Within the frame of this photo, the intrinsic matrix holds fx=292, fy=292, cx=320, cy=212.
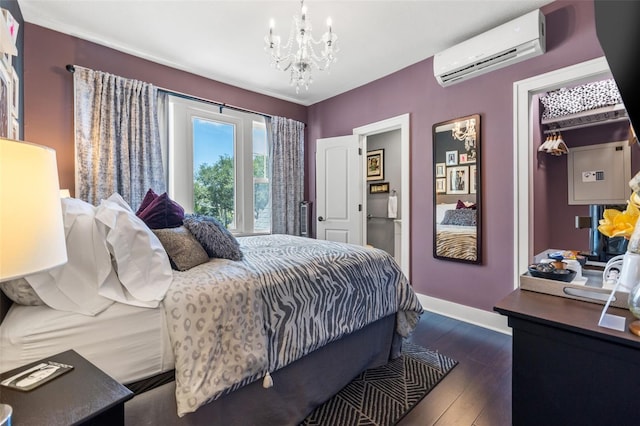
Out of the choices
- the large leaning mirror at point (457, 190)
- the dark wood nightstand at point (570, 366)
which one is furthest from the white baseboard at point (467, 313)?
the dark wood nightstand at point (570, 366)

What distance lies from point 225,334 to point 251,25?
8.50ft

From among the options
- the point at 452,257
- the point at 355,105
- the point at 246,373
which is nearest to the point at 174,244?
the point at 246,373

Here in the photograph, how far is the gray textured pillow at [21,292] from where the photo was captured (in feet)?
3.57

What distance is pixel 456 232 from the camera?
9.99 feet

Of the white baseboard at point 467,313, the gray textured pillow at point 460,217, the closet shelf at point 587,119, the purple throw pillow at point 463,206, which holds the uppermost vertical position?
the closet shelf at point 587,119

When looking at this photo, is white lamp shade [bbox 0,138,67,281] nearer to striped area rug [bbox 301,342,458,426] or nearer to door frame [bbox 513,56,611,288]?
striped area rug [bbox 301,342,458,426]

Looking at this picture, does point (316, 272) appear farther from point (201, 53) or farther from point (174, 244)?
point (201, 53)

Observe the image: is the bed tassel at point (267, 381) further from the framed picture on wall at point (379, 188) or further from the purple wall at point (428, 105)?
the framed picture on wall at point (379, 188)

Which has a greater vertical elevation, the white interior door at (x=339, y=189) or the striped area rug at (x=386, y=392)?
the white interior door at (x=339, y=189)

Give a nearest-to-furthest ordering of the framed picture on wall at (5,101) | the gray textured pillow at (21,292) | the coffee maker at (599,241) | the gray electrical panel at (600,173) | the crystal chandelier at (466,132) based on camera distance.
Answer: the gray textured pillow at (21,292), the coffee maker at (599,241), the framed picture on wall at (5,101), the crystal chandelier at (466,132), the gray electrical panel at (600,173)

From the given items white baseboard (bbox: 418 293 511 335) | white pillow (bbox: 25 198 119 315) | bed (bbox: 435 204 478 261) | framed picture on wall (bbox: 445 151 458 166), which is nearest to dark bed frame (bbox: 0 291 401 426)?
white pillow (bbox: 25 198 119 315)

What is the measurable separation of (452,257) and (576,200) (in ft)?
7.45

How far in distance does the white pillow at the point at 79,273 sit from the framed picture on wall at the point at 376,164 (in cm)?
437

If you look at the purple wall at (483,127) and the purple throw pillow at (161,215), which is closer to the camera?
the purple throw pillow at (161,215)
